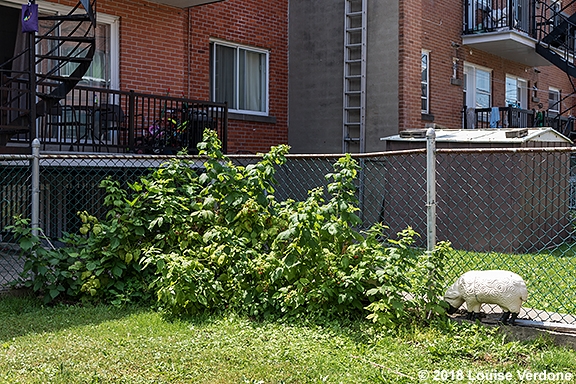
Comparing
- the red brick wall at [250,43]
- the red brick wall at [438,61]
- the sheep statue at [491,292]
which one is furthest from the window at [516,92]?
the sheep statue at [491,292]

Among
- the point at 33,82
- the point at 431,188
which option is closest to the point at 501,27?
the point at 33,82

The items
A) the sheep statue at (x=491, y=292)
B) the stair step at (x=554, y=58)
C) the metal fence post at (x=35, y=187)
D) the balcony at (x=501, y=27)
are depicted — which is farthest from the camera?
the stair step at (x=554, y=58)

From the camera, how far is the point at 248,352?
16.3 feet

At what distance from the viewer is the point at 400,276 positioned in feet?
17.9

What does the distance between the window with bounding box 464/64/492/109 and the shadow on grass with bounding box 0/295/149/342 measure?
43.0ft

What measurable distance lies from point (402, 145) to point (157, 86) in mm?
4673

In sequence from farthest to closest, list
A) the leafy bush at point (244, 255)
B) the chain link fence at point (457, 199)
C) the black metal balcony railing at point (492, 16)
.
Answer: the black metal balcony railing at point (492, 16) < the chain link fence at point (457, 199) < the leafy bush at point (244, 255)

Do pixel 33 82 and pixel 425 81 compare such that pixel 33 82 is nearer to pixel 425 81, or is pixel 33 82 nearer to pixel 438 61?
pixel 425 81

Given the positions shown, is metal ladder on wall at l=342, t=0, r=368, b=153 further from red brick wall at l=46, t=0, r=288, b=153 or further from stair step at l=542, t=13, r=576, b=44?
stair step at l=542, t=13, r=576, b=44

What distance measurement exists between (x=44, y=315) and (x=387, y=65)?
10.1 m

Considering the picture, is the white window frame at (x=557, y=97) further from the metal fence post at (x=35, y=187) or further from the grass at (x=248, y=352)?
the metal fence post at (x=35, y=187)

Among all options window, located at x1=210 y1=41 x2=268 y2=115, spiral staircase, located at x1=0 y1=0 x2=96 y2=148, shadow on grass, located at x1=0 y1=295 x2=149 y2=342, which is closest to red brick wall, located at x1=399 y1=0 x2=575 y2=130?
window, located at x1=210 y1=41 x2=268 y2=115

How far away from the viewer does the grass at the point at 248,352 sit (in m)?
4.51

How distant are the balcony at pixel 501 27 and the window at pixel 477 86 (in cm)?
58
